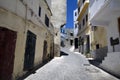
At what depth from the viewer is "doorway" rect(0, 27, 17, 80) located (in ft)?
18.3

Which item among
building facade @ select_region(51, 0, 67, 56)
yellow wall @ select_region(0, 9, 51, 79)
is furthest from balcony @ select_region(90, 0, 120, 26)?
building facade @ select_region(51, 0, 67, 56)

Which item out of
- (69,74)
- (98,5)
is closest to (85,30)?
(98,5)

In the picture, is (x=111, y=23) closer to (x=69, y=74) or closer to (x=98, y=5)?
(x=98, y=5)

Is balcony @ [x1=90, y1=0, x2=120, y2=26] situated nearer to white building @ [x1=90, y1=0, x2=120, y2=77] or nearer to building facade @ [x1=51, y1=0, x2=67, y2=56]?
white building @ [x1=90, y1=0, x2=120, y2=77]

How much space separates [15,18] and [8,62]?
6.73 ft

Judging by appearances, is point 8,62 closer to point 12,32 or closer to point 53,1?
point 12,32

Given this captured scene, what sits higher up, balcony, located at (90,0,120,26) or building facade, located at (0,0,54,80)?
balcony, located at (90,0,120,26)

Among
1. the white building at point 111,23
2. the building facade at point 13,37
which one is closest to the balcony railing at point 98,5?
the white building at point 111,23

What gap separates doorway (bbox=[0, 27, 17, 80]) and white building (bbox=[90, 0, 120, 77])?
540 centimetres

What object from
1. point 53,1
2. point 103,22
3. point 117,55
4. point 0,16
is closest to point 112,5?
point 117,55

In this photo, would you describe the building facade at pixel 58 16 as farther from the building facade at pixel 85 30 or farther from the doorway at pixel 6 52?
the doorway at pixel 6 52

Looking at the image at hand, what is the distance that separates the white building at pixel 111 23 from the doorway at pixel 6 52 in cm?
540

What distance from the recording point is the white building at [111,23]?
25.6ft

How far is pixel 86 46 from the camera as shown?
69.8 feet
